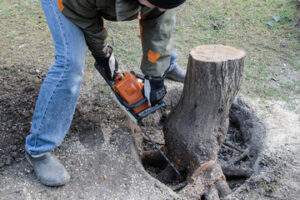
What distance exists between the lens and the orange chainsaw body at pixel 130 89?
2.40 meters

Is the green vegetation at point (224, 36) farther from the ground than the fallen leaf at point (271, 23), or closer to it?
closer to it

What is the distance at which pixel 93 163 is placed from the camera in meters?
2.32

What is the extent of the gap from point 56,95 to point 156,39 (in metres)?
0.81

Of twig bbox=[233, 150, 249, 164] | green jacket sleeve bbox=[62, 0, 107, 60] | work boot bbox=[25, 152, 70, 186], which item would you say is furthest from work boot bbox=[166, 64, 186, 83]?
work boot bbox=[25, 152, 70, 186]

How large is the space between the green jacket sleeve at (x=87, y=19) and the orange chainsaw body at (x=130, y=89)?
1.30 feet

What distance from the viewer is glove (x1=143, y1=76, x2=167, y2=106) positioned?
225 centimetres

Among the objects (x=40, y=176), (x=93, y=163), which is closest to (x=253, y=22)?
(x=93, y=163)

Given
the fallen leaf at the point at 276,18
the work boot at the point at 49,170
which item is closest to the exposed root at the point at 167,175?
the work boot at the point at 49,170

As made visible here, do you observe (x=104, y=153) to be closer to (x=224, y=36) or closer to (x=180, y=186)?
(x=180, y=186)

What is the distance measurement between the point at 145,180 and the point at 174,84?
1.33 meters

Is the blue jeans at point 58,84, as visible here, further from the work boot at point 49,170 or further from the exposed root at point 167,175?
the exposed root at point 167,175

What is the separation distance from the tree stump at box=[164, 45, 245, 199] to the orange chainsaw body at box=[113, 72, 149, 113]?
34 centimetres

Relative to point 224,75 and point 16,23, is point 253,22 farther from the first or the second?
point 16,23

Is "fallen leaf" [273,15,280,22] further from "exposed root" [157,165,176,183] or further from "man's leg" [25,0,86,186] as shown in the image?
"man's leg" [25,0,86,186]
